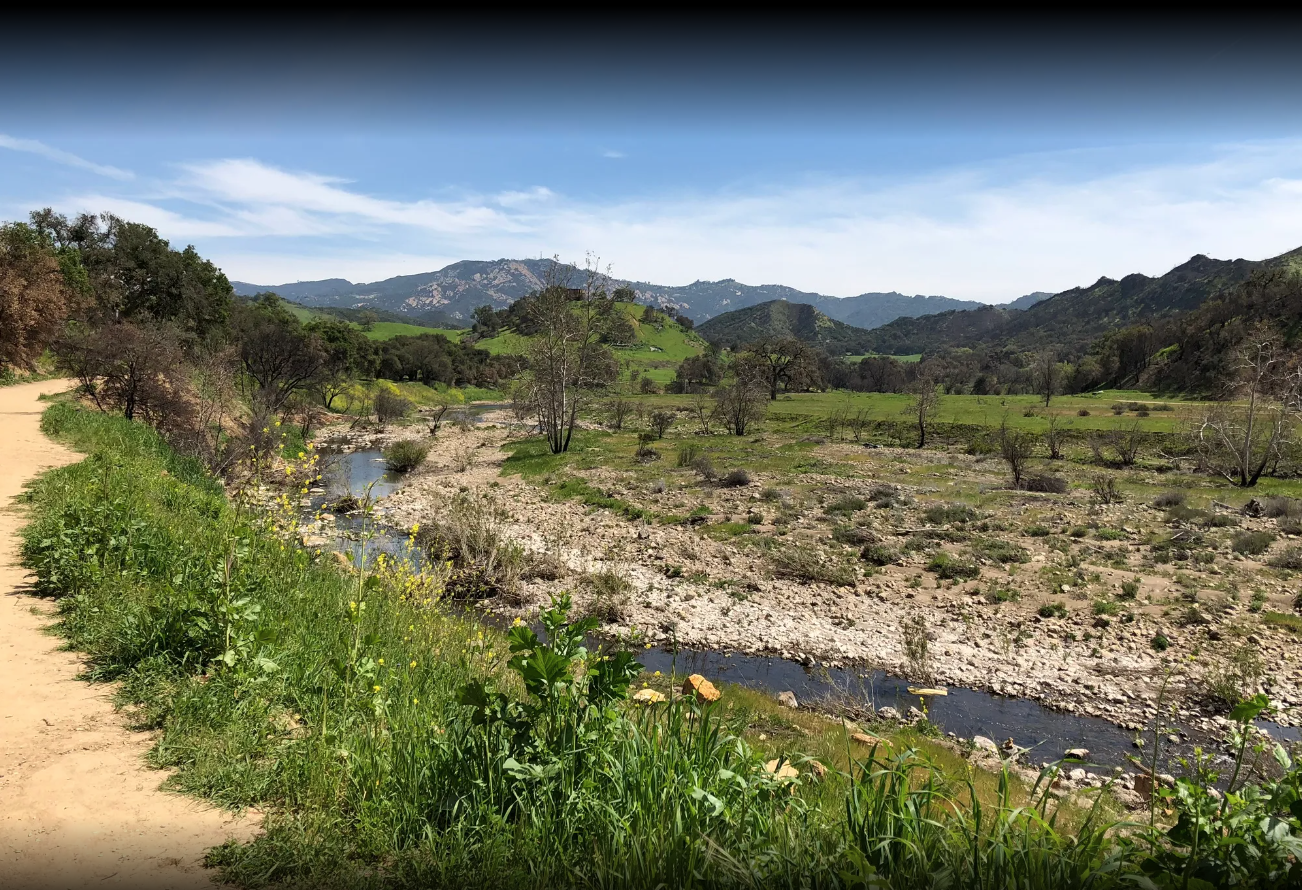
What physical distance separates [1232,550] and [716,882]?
21.8m

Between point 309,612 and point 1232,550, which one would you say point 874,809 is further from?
point 1232,550

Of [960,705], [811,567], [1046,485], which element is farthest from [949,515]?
[960,705]

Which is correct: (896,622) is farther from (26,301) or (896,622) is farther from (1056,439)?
(1056,439)

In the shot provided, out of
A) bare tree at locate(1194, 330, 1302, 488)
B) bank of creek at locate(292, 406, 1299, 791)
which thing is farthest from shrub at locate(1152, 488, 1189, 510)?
bank of creek at locate(292, 406, 1299, 791)

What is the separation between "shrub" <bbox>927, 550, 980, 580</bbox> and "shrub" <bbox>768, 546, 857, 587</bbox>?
7.41 feet

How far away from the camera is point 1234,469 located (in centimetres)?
2903

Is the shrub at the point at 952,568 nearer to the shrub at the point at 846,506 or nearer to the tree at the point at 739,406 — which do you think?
the shrub at the point at 846,506

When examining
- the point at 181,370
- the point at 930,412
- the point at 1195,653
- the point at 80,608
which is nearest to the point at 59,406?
the point at 181,370

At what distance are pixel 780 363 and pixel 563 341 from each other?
5907 centimetres

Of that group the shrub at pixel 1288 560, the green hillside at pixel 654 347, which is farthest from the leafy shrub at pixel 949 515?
the green hillside at pixel 654 347

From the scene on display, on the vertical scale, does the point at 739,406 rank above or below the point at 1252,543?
above

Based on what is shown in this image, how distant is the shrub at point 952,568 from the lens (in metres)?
15.9

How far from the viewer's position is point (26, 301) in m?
22.5

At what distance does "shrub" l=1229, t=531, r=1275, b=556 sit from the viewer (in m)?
17.0
